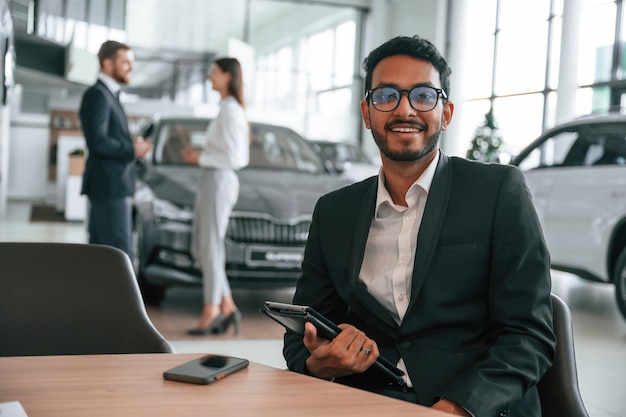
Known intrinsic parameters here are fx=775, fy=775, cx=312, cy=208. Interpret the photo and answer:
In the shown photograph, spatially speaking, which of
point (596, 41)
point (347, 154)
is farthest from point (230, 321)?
point (596, 41)

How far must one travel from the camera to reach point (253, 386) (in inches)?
48.1

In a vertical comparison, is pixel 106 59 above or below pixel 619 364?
above

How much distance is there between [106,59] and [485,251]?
127 inches

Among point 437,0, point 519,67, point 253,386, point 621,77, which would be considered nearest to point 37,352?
point 253,386

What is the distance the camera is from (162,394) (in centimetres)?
116

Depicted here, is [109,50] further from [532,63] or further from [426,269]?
[532,63]

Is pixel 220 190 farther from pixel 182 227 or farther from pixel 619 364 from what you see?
pixel 619 364

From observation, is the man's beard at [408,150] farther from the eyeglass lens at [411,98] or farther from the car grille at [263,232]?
the car grille at [263,232]

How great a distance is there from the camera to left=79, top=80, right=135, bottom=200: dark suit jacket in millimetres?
4250

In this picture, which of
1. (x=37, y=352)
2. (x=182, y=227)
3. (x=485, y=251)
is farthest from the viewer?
(x=182, y=227)

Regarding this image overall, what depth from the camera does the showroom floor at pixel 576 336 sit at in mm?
3785

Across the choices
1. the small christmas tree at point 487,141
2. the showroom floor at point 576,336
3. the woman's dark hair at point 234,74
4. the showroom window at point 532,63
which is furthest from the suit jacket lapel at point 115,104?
the small christmas tree at point 487,141

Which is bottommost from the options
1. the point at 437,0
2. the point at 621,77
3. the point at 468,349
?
the point at 468,349

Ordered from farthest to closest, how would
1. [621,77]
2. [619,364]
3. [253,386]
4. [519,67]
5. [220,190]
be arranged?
[519,67]
[621,77]
[220,190]
[619,364]
[253,386]
